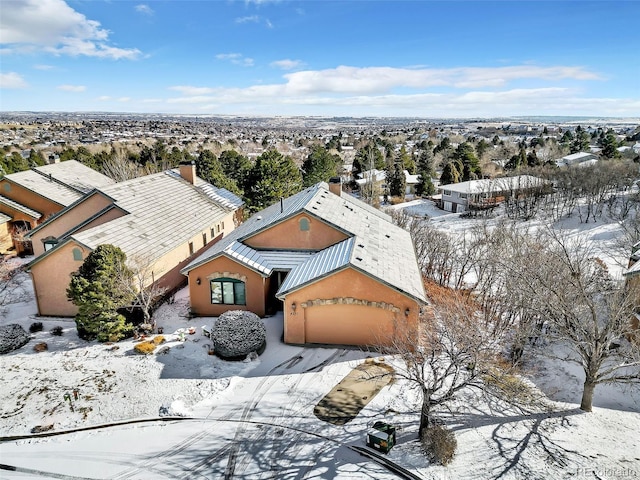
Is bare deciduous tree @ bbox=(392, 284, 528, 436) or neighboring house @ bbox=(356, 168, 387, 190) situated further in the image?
neighboring house @ bbox=(356, 168, 387, 190)

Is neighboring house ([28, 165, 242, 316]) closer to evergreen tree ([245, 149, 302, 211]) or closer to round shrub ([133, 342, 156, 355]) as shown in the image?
round shrub ([133, 342, 156, 355])

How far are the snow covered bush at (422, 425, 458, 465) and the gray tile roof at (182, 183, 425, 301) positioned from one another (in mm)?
6984

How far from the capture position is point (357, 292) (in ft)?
67.8

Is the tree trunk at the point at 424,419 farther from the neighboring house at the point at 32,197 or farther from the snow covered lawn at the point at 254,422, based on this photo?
the neighboring house at the point at 32,197

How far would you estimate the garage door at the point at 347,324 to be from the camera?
2078 centimetres

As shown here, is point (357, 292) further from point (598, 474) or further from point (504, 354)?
point (598, 474)

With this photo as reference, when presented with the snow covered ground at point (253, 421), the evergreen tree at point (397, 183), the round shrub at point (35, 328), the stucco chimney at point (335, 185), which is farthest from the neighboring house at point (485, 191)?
the round shrub at point (35, 328)

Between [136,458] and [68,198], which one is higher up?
[68,198]

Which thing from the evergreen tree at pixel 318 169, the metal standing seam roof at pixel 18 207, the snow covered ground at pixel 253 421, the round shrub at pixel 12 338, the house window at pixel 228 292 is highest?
the evergreen tree at pixel 318 169

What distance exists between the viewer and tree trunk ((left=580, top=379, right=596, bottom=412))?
651 inches

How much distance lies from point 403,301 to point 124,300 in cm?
1489

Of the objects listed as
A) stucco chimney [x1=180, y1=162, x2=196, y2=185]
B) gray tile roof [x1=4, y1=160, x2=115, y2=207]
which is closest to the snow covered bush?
stucco chimney [x1=180, y1=162, x2=196, y2=185]

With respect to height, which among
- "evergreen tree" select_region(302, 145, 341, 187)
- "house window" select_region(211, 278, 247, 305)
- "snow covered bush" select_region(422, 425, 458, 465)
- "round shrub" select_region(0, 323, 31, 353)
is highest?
"evergreen tree" select_region(302, 145, 341, 187)

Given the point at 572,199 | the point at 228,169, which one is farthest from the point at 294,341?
the point at 572,199
